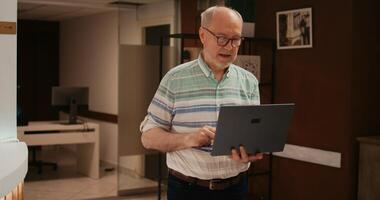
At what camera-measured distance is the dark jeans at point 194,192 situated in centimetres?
201

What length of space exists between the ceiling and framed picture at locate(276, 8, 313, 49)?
2193 mm

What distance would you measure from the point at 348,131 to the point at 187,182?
2.32 metres

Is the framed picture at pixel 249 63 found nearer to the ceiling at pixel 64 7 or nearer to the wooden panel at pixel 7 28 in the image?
the ceiling at pixel 64 7

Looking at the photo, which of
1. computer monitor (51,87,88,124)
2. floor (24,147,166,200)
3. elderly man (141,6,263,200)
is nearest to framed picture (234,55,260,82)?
floor (24,147,166,200)

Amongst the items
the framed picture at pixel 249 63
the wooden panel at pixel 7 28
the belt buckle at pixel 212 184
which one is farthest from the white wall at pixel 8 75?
the framed picture at pixel 249 63

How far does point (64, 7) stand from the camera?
7305 millimetres

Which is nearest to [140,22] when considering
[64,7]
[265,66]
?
[64,7]

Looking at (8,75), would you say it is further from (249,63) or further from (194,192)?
(249,63)

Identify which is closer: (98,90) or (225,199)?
(225,199)

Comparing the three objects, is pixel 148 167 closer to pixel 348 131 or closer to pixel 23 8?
pixel 348 131

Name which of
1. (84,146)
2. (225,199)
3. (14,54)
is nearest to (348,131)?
(225,199)

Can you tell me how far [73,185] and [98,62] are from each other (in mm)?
2279

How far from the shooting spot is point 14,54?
8.29 ft

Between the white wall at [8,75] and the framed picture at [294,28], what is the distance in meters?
2.56
